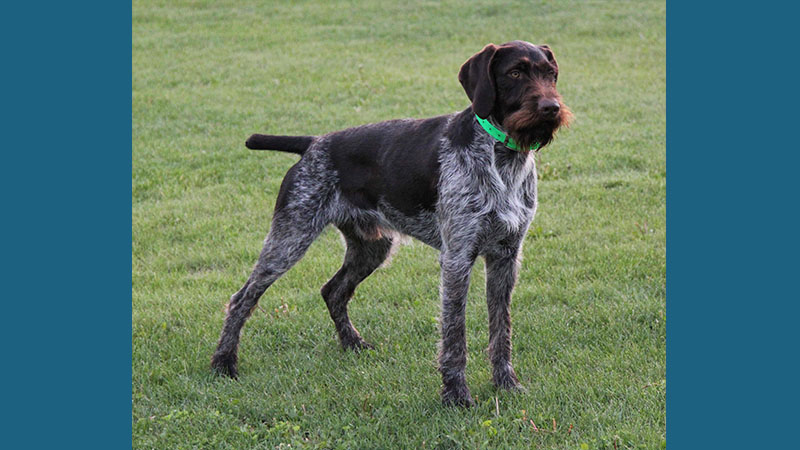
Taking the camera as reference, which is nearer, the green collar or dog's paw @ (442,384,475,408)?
the green collar

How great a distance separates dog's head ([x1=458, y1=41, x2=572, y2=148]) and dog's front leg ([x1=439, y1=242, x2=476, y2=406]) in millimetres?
846

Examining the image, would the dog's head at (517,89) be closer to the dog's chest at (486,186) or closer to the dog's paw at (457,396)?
the dog's chest at (486,186)

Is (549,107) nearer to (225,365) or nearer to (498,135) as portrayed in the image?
(498,135)

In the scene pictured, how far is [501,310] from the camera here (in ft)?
18.4

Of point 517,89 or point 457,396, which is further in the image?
point 457,396

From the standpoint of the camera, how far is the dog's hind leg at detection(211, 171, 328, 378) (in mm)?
6020

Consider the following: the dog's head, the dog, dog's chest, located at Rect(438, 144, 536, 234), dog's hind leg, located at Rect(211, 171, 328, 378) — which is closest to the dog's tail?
the dog

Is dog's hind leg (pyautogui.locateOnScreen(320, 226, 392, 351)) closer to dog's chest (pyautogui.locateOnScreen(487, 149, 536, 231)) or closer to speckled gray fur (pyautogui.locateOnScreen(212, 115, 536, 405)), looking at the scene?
speckled gray fur (pyautogui.locateOnScreen(212, 115, 536, 405))

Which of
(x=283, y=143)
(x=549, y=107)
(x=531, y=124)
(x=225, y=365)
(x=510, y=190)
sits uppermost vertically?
(x=549, y=107)

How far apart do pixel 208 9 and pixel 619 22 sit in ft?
36.7

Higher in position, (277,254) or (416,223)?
(416,223)

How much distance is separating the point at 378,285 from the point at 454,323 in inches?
87.0

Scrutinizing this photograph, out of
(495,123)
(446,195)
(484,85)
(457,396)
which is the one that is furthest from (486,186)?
(457,396)

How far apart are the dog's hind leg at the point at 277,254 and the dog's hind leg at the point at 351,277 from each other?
0.40 metres
